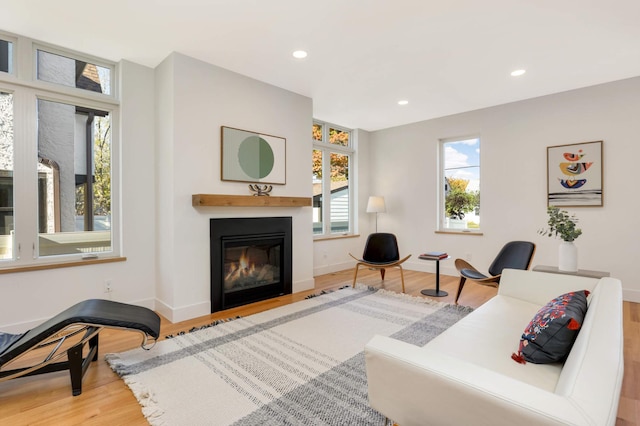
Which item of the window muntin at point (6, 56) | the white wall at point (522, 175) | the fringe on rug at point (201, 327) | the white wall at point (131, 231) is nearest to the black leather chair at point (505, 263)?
the white wall at point (522, 175)

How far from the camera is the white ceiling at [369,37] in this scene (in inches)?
98.3

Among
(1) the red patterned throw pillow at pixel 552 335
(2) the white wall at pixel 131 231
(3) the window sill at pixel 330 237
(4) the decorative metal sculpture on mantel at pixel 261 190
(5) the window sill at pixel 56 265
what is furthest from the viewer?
(3) the window sill at pixel 330 237

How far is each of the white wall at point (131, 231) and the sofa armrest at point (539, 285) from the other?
3567 millimetres

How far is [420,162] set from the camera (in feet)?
18.7

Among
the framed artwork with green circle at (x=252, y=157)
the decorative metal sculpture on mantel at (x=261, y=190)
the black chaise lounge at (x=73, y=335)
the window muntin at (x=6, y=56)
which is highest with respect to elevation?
the window muntin at (x=6, y=56)

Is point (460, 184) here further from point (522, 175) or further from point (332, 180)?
point (332, 180)

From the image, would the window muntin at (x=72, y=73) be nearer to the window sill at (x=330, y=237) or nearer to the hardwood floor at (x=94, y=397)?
the hardwood floor at (x=94, y=397)

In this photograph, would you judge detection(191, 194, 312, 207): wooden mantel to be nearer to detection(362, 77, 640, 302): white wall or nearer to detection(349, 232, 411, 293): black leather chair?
detection(349, 232, 411, 293): black leather chair

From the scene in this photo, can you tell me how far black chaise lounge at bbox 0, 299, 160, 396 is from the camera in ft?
6.23

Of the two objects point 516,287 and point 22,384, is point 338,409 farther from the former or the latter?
point 22,384

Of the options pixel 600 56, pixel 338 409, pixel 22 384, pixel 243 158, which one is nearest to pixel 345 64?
pixel 243 158

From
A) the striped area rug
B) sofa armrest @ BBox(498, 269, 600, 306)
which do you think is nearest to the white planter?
sofa armrest @ BBox(498, 269, 600, 306)

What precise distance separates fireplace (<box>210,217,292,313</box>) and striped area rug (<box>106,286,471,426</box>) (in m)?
0.48

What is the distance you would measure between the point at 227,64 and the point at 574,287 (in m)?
3.74
